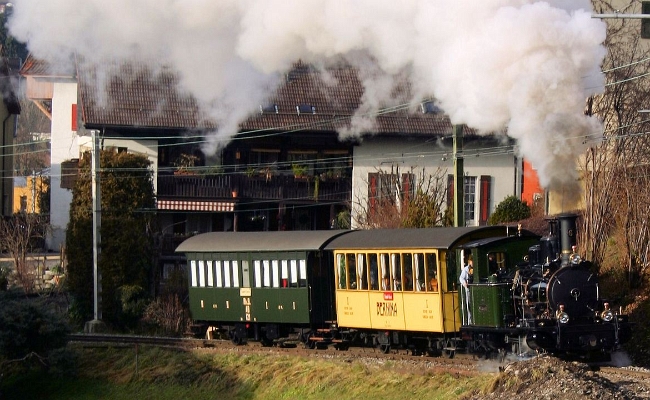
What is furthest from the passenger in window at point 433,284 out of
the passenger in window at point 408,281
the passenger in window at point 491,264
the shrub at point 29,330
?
the shrub at point 29,330

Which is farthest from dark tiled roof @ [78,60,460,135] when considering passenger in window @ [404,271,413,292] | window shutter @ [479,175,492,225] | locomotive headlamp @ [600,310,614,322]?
locomotive headlamp @ [600,310,614,322]

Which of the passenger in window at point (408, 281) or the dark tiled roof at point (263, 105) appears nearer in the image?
the passenger in window at point (408, 281)

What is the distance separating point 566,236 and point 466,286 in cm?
276

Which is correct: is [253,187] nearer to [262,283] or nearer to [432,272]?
[262,283]

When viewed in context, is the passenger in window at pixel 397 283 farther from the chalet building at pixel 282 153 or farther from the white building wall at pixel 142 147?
the white building wall at pixel 142 147

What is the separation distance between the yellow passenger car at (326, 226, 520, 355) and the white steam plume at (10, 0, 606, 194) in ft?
9.33

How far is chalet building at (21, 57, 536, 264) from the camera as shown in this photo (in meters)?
41.0

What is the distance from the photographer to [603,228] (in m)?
27.2

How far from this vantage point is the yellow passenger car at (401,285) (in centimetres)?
2261

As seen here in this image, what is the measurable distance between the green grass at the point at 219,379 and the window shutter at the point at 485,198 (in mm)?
19723


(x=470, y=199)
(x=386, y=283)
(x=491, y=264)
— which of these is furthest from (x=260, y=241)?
(x=470, y=199)

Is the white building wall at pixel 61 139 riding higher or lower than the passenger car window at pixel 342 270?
higher

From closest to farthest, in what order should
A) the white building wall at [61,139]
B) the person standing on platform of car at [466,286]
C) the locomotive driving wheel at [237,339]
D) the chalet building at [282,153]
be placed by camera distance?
the person standing on platform of car at [466,286]
the locomotive driving wheel at [237,339]
the chalet building at [282,153]
the white building wall at [61,139]

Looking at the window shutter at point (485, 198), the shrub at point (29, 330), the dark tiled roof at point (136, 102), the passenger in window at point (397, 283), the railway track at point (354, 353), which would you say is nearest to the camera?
the railway track at point (354, 353)
